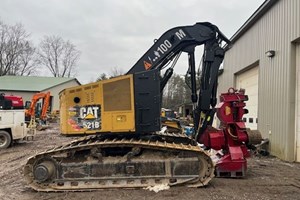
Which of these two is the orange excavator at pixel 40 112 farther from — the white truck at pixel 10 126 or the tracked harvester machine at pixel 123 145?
the tracked harvester machine at pixel 123 145

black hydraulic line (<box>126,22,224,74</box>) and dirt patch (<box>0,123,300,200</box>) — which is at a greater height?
black hydraulic line (<box>126,22,224,74</box>)

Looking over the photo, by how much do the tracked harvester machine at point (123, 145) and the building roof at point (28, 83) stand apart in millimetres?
44356

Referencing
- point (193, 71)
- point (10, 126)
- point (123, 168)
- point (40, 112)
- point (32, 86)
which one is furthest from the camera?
point (32, 86)

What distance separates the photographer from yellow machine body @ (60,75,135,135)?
7.27 m

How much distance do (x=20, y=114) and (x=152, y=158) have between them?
10383 millimetres

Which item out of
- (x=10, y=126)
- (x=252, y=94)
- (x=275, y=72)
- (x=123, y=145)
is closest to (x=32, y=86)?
(x=10, y=126)

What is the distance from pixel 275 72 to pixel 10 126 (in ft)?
36.5

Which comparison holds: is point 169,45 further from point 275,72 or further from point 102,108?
point 275,72

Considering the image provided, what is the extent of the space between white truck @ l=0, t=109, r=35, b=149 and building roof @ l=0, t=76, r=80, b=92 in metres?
35.3

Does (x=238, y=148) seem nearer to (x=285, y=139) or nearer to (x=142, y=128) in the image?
(x=142, y=128)

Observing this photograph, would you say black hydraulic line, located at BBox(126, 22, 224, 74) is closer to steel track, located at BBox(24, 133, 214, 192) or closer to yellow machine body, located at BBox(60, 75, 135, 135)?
yellow machine body, located at BBox(60, 75, 135, 135)

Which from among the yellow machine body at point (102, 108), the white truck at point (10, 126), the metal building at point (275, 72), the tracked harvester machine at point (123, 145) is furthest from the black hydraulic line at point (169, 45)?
the white truck at point (10, 126)

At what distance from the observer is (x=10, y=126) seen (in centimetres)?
1514

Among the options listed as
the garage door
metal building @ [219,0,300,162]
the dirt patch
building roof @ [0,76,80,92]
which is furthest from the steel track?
building roof @ [0,76,80,92]
